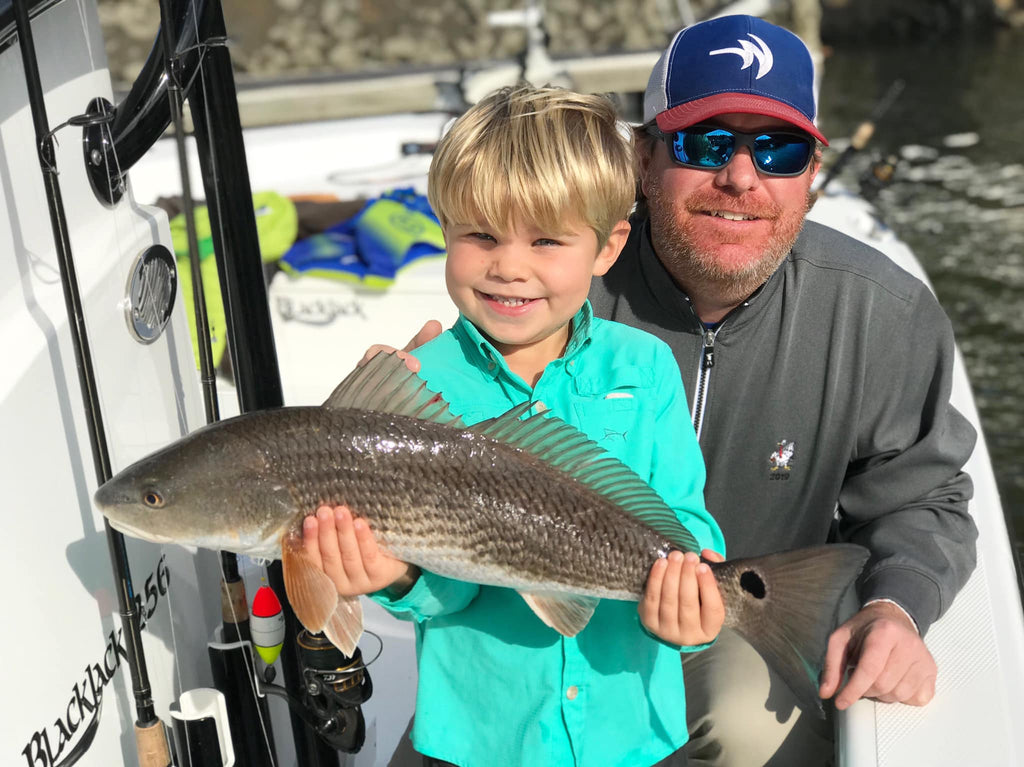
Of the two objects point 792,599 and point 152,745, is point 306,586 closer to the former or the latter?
point 152,745

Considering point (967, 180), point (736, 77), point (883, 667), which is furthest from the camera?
point (967, 180)

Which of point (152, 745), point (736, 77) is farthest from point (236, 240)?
point (736, 77)

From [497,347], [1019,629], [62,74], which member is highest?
[62,74]

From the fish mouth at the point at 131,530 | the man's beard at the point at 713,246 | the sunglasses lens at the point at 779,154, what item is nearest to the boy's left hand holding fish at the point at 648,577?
the fish mouth at the point at 131,530

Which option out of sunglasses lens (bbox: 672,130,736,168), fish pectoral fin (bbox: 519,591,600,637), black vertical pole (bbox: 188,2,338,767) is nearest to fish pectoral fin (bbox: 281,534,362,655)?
fish pectoral fin (bbox: 519,591,600,637)

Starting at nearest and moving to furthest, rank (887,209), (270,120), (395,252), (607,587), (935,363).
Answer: (607,587), (935,363), (395,252), (270,120), (887,209)

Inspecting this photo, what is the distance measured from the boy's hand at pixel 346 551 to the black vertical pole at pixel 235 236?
17.9 inches

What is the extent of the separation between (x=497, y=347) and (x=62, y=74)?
87 centimetres

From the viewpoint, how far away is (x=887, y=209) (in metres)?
11.6

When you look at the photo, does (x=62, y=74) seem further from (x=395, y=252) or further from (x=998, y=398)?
(x=998, y=398)

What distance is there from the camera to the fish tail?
1.65 m

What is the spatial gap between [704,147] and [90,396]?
1587 millimetres

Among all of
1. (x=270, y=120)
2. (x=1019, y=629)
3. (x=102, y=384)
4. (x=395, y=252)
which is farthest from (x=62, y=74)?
(x=270, y=120)

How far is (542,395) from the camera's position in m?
1.86
